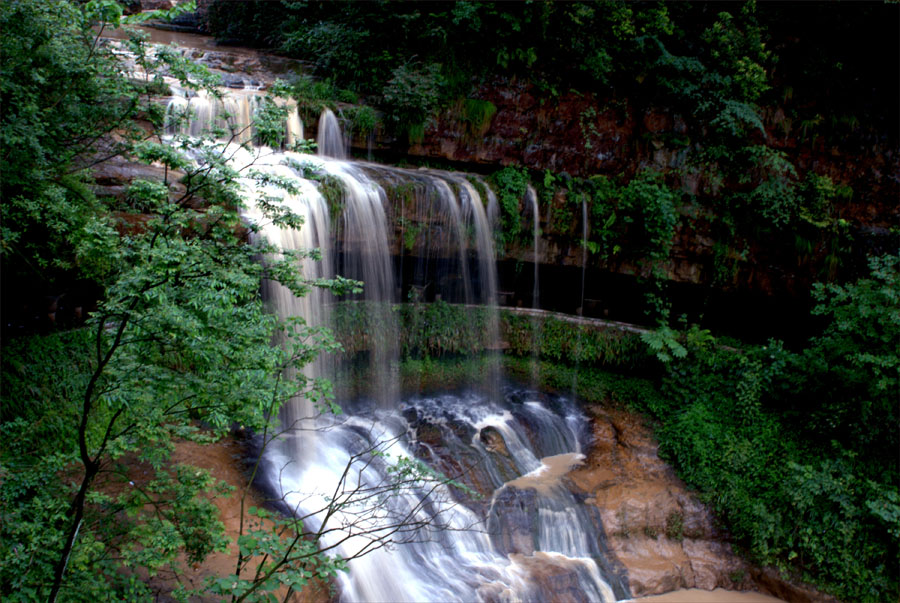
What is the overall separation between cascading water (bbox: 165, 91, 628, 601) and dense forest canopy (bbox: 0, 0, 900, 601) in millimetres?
881

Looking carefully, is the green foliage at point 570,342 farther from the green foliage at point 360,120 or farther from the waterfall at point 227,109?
the waterfall at point 227,109

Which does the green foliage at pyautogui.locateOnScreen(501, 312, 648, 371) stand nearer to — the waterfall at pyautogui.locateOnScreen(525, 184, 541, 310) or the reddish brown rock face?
the waterfall at pyautogui.locateOnScreen(525, 184, 541, 310)

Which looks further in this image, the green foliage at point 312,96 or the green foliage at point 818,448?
the green foliage at point 312,96

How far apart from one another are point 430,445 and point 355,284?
5317 millimetres

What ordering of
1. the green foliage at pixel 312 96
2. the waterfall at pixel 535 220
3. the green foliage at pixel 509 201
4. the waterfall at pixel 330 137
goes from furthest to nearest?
the waterfall at pixel 535 220 < the green foliage at pixel 509 201 < the waterfall at pixel 330 137 < the green foliage at pixel 312 96

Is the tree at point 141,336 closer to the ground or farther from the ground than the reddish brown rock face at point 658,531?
farther from the ground

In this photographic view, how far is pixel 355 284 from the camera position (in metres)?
4.87

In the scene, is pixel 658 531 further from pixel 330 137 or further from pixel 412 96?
pixel 330 137

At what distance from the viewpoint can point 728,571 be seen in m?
8.39

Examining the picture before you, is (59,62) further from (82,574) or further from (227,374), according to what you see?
(82,574)

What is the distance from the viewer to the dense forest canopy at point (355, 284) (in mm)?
3791

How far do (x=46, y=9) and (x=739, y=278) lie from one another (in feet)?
41.4

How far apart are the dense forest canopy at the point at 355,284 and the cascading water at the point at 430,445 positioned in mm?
881

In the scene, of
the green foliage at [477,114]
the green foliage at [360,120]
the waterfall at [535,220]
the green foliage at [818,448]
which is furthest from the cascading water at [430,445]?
the green foliage at [818,448]
